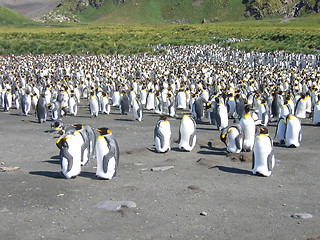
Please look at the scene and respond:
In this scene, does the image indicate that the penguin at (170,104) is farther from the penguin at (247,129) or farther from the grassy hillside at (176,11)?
the grassy hillside at (176,11)

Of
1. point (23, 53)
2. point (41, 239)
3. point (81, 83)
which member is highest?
point (23, 53)

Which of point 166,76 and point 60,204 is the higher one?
point 166,76

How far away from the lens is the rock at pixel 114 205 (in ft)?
23.5

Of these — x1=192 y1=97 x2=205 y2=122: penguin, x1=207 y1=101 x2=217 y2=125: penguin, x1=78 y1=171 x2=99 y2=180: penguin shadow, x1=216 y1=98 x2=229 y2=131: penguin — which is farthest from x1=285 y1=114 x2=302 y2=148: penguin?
x1=78 y1=171 x2=99 y2=180: penguin shadow

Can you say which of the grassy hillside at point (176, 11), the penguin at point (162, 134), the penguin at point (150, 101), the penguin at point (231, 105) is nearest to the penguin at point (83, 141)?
the penguin at point (162, 134)

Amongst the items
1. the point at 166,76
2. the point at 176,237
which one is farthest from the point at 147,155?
the point at 166,76

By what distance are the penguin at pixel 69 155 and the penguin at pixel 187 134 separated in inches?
135

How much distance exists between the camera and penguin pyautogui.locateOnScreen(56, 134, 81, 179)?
8.59 meters

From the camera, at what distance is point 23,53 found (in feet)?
173

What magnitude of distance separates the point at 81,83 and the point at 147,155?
14742mm

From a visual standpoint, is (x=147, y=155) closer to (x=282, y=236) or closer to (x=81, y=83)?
(x=282, y=236)

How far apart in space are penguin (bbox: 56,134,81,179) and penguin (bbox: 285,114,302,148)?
5812mm

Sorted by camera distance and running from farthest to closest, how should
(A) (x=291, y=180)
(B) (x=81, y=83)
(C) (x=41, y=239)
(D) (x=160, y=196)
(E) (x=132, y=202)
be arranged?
(B) (x=81, y=83) → (A) (x=291, y=180) → (D) (x=160, y=196) → (E) (x=132, y=202) → (C) (x=41, y=239)

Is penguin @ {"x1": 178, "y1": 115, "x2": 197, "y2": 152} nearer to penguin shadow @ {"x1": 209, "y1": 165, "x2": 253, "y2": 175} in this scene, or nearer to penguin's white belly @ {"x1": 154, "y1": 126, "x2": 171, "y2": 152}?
penguin's white belly @ {"x1": 154, "y1": 126, "x2": 171, "y2": 152}
